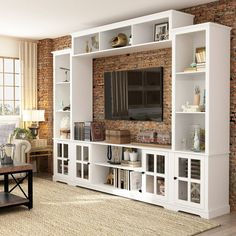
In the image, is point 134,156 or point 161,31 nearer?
point 161,31

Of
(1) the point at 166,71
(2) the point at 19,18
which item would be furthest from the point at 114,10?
(2) the point at 19,18

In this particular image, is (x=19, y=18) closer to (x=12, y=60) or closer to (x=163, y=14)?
(x=12, y=60)

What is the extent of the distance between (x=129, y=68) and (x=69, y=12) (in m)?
1.32

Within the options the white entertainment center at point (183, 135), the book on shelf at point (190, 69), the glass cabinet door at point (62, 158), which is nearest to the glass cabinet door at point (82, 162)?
the white entertainment center at point (183, 135)

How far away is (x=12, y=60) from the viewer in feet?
27.1

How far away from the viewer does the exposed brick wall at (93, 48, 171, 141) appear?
239 inches

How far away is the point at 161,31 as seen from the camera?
19.0 feet

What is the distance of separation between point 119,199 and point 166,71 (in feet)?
6.62

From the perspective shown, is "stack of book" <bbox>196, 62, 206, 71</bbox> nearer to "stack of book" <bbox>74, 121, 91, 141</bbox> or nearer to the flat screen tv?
the flat screen tv

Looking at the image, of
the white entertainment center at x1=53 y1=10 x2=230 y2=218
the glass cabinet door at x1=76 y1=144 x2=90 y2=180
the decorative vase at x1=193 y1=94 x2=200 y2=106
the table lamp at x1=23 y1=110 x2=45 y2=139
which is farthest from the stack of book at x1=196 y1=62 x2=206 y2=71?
the table lamp at x1=23 y1=110 x2=45 y2=139

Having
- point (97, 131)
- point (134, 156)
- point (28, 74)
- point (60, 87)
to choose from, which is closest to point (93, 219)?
point (134, 156)

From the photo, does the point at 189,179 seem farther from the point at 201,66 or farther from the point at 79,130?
the point at 79,130

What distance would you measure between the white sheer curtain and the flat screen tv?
6.88 ft

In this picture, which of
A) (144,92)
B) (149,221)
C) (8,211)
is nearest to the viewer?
(149,221)
